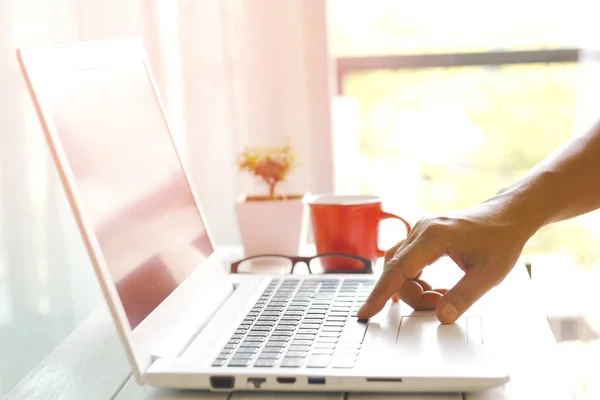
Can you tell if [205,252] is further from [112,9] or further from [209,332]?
[112,9]

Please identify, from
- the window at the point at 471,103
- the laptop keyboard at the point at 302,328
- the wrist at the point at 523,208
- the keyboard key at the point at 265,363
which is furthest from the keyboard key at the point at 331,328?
the window at the point at 471,103

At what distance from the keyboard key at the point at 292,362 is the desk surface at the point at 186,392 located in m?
0.03

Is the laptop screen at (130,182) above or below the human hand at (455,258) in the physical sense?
above

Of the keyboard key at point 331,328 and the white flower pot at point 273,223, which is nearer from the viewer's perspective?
the keyboard key at point 331,328

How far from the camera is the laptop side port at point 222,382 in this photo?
773 millimetres

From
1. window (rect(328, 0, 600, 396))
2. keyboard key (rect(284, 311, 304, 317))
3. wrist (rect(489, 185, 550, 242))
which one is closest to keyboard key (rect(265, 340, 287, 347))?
keyboard key (rect(284, 311, 304, 317))

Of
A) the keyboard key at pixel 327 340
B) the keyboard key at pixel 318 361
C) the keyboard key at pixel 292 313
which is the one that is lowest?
the keyboard key at pixel 292 313

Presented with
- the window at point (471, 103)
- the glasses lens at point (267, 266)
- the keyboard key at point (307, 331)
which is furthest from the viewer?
the window at point (471, 103)

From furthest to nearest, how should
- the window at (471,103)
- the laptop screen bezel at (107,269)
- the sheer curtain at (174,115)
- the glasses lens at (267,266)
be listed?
the window at (471,103) → the glasses lens at (267,266) → the sheer curtain at (174,115) → the laptop screen bezel at (107,269)

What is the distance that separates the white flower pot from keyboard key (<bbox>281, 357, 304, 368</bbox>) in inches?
20.5

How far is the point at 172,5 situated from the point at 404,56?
75 centimetres

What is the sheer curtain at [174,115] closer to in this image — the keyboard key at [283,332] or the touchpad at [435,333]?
the keyboard key at [283,332]

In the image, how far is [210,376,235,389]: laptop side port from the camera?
773 millimetres

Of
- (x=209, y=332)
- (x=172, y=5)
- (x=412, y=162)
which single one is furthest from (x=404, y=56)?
(x=209, y=332)
